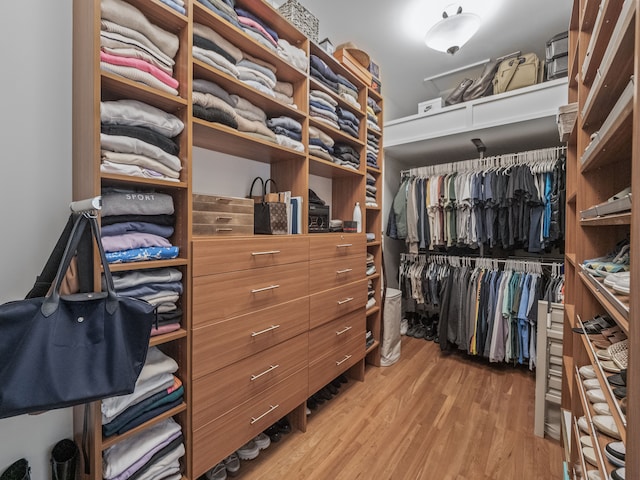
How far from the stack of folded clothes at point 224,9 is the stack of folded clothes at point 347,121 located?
3.04 ft

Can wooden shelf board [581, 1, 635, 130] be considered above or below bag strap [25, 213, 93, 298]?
above

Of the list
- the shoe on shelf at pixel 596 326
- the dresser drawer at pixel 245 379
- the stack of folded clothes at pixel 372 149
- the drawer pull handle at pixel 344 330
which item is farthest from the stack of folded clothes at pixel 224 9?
the shoe on shelf at pixel 596 326

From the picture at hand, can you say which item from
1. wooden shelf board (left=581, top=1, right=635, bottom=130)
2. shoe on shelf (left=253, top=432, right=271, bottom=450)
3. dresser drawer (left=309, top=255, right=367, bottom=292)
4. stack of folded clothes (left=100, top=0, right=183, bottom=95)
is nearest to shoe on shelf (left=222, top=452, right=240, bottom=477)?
shoe on shelf (left=253, top=432, right=271, bottom=450)

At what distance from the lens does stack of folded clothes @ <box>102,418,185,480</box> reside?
104 centimetres

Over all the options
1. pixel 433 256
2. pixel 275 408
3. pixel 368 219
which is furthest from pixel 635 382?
pixel 433 256

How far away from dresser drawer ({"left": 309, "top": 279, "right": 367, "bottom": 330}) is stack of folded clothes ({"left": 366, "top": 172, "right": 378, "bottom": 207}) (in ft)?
2.28

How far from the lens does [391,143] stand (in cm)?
310

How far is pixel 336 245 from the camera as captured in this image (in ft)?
6.43

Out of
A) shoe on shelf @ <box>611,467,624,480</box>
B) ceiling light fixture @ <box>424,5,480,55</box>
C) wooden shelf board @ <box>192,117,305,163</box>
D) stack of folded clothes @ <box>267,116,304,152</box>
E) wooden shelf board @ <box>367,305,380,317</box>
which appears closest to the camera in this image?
shoe on shelf @ <box>611,467,624,480</box>

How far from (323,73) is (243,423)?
2.13 metres

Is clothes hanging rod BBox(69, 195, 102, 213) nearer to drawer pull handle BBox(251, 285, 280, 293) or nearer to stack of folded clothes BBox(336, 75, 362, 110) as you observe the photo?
drawer pull handle BBox(251, 285, 280, 293)

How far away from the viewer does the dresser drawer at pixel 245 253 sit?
1.20m

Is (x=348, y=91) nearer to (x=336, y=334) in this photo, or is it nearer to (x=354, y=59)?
(x=354, y=59)

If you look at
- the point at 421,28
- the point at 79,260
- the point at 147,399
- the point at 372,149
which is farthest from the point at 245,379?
the point at 421,28
